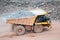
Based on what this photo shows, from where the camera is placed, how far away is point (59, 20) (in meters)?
17.5

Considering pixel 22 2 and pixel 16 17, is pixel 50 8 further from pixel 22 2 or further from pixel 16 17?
pixel 16 17

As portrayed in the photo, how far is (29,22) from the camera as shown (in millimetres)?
13773

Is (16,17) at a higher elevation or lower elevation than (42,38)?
higher

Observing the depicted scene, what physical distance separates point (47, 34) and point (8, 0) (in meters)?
10.5

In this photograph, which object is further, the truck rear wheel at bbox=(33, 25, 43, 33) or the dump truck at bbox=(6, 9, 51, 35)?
the truck rear wheel at bbox=(33, 25, 43, 33)

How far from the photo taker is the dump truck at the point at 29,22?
45.0ft

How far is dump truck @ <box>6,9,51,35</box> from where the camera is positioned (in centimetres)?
1370

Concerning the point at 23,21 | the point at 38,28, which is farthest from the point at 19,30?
the point at 38,28

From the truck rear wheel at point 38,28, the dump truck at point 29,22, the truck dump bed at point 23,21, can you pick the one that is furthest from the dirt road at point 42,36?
the truck dump bed at point 23,21

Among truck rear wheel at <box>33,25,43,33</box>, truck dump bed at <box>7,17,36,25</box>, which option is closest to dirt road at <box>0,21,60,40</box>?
truck rear wheel at <box>33,25,43,33</box>

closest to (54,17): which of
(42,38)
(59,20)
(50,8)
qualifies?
(59,20)

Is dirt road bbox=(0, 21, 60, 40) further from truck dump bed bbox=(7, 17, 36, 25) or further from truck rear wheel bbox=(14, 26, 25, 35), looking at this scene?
truck dump bed bbox=(7, 17, 36, 25)

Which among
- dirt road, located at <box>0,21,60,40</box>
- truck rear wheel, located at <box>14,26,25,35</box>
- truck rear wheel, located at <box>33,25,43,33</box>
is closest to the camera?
dirt road, located at <box>0,21,60,40</box>

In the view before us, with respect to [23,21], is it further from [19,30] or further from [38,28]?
[38,28]
